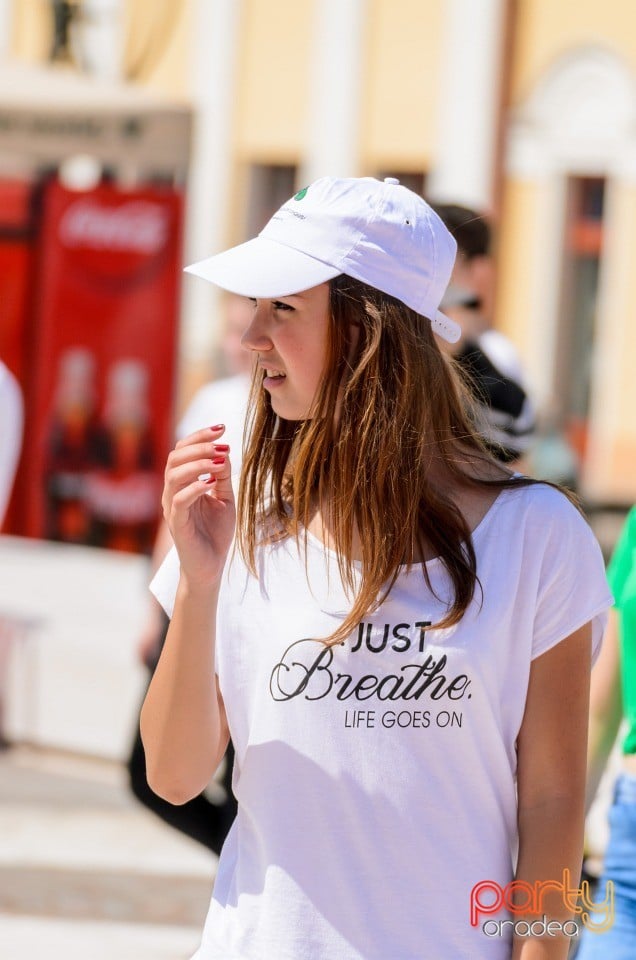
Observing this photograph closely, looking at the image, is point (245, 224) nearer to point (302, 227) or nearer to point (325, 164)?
point (325, 164)

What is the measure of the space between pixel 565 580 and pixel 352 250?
0.48 m

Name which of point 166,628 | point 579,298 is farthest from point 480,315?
point 579,298

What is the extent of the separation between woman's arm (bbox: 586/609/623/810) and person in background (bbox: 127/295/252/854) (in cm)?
74

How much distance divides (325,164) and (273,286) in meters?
18.5

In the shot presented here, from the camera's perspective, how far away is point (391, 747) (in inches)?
78.1

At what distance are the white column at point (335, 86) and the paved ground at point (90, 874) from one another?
14.1 metres

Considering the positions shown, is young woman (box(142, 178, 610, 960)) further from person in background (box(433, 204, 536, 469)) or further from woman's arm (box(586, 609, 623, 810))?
person in background (box(433, 204, 536, 469))

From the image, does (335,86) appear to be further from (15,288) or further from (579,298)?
(15,288)

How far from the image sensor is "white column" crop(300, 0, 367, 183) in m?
19.8

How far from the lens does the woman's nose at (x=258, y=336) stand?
208 cm

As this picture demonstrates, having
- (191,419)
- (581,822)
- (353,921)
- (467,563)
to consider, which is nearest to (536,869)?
(581,822)

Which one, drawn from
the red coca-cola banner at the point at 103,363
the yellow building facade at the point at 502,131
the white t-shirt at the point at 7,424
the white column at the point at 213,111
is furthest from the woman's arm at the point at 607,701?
the white column at the point at 213,111

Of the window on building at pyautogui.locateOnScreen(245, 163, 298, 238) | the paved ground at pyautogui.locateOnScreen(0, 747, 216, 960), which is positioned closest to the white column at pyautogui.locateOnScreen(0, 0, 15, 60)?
the window on building at pyautogui.locateOnScreen(245, 163, 298, 238)

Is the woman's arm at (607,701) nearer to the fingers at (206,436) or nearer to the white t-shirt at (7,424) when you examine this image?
the fingers at (206,436)
